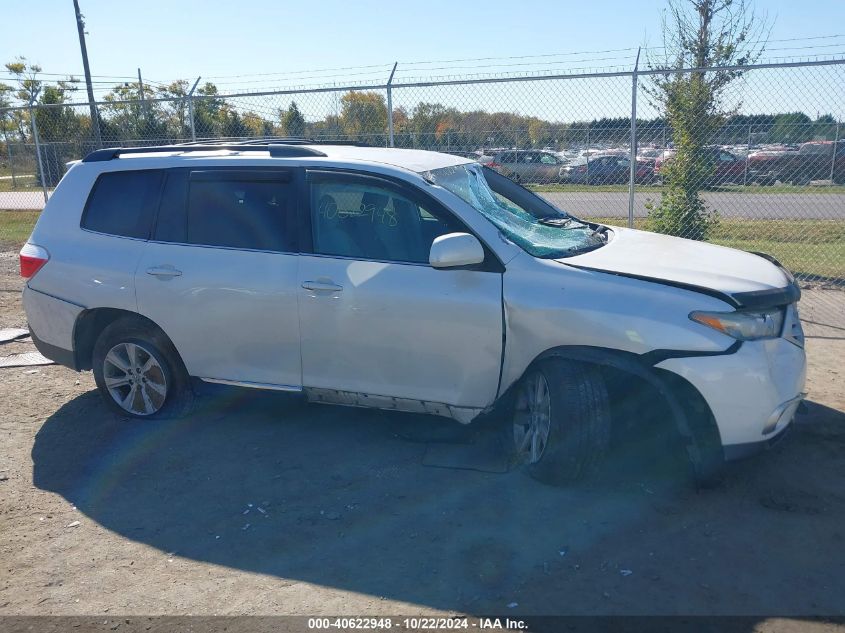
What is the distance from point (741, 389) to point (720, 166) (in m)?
6.51

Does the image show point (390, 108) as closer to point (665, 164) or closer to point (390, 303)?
point (665, 164)

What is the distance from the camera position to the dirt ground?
11.5ft

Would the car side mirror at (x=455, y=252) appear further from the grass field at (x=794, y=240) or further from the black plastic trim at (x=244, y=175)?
the grass field at (x=794, y=240)

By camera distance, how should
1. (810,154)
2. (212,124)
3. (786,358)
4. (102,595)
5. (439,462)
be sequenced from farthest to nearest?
(212,124) → (810,154) → (439,462) → (786,358) → (102,595)

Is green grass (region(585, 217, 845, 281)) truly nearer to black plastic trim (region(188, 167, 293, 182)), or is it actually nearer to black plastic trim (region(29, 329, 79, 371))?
black plastic trim (region(188, 167, 293, 182))

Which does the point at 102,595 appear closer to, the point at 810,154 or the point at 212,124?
the point at 810,154

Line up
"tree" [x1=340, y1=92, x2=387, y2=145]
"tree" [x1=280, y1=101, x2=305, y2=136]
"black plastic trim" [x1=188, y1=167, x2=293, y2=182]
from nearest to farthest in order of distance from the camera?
"black plastic trim" [x1=188, y1=167, x2=293, y2=182], "tree" [x1=340, y1=92, x2=387, y2=145], "tree" [x1=280, y1=101, x2=305, y2=136]

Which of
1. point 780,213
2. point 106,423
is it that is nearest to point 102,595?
point 106,423

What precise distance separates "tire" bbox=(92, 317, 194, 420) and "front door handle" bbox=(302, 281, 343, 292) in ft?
4.05

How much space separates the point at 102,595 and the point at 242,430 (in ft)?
6.31

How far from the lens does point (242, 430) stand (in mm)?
5461

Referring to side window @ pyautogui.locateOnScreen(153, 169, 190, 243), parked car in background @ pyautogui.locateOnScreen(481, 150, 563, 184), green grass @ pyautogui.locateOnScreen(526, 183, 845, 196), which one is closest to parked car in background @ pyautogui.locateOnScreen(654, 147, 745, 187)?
green grass @ pyautogui.locateOnScreen(526, 183, 845, 196)

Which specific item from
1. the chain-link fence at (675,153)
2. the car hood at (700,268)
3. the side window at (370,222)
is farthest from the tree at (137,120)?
the car hood at (700,268)

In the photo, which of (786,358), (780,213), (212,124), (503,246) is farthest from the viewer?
(212,124)
